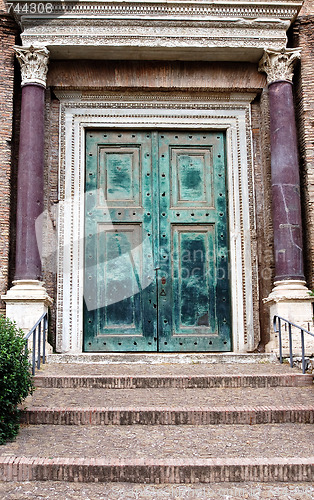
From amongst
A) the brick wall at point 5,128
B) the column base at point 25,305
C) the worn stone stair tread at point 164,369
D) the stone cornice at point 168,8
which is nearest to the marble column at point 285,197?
the stone cornice at point 168,8

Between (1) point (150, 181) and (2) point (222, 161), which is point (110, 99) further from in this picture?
(2) point (222, 161)

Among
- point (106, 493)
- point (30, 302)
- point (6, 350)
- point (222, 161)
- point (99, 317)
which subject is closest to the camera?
point (106, 493)

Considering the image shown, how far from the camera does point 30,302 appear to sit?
26.2 ft

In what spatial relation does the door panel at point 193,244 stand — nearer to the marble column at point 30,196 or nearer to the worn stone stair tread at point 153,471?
the marble column at point 30,196

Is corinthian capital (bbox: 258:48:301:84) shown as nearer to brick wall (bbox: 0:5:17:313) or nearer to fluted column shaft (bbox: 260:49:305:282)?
fluted column shaft (bbox: 260:49:305:282)

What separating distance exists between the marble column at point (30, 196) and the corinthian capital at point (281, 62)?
11.6ft

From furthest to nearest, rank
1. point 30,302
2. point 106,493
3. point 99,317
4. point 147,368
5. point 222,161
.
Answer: point 222,161 < point 99,317 < point 30,302 < point 147,368 < point 106,493

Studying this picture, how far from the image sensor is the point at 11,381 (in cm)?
488

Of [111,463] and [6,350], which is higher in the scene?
[6,350]

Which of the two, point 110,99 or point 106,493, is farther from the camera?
point 110,99

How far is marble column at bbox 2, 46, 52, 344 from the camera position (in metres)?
7.97

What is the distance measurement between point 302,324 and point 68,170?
4382mm

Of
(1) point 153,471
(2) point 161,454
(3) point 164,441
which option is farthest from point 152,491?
(3) point 164,441

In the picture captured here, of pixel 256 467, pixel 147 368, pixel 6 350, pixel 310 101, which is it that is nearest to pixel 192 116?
pixel 310 101
